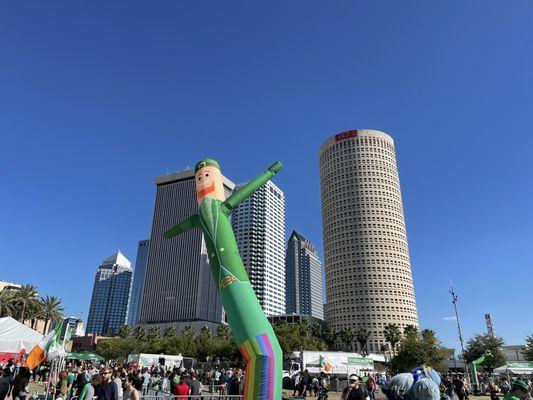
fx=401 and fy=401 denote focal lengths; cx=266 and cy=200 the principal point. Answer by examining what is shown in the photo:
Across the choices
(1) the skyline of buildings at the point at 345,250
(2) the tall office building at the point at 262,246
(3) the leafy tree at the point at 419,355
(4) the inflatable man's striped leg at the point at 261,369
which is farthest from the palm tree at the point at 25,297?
(2) the tall office building at the point at 262,246

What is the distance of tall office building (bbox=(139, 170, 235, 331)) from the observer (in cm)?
14475

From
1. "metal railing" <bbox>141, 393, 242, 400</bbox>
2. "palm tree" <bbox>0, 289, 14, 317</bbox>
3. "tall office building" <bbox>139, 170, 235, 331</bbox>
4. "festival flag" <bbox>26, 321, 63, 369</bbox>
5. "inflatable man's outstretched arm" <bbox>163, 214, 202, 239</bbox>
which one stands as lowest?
"metal railing" <bbox>141, 393, 242, 400</bbox>

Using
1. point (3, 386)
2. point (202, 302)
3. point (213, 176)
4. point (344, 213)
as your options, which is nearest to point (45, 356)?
point (3, 386)

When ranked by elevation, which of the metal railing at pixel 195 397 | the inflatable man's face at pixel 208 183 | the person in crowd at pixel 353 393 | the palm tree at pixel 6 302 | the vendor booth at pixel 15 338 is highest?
the palm tree at pixel 6 302

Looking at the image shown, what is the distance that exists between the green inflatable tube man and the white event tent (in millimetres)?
22123

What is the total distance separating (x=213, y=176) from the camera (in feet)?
55.3

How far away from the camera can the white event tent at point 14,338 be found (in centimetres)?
2961

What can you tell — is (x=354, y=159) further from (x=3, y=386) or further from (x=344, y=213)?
(x=3, y=386)

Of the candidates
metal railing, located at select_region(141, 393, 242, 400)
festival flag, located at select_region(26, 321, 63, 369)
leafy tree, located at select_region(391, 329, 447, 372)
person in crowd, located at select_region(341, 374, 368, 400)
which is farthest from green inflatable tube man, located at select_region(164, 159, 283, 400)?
leafy tree, located at select_region(391, 329, 447, 372)

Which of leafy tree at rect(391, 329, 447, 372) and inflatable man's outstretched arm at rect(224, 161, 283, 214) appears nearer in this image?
inflatable man's outstretched arm at rect(224, 161, 283, 214)

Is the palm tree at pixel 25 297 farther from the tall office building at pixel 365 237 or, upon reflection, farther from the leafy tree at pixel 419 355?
the tall office building at pixel 365 237

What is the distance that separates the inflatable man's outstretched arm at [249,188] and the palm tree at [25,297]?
206 ft

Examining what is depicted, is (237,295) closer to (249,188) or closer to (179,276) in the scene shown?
(249,188)

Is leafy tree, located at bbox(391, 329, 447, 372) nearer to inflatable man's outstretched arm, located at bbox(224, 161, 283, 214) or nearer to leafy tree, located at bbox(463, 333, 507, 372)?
leafy tree, located at bbox(463, 333, 507, 372)
